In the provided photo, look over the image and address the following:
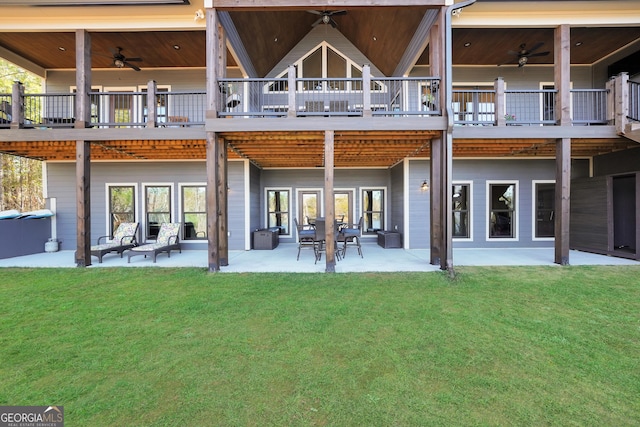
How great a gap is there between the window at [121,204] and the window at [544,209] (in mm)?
13274

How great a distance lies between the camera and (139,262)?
6980 millimetres

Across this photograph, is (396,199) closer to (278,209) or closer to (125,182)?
(278,209)

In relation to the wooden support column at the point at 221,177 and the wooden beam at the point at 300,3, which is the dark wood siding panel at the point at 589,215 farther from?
the wooden support column at the point at 221,177

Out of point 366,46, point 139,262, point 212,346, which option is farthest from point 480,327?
point 366,46

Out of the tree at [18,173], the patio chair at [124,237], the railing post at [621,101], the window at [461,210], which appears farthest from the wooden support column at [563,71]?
the tree at [18,173]

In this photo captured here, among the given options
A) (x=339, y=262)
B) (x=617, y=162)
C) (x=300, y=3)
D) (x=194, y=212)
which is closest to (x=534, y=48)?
(x=617, y=162)

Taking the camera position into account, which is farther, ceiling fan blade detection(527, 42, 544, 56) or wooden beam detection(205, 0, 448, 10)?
ceiling fan blade detection(527, 42, 544, 56)

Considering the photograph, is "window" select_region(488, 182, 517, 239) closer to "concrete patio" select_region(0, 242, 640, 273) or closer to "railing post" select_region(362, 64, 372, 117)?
"concrete patio" select_region(0, 242, 640, 273)

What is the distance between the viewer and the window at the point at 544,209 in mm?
9086

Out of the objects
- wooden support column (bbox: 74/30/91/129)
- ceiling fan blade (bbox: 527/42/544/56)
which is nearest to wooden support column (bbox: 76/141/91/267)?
wooden support column (bbox: 74/30/91/129)

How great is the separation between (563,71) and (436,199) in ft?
13.5

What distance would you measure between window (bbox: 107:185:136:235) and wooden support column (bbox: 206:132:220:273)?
508cm

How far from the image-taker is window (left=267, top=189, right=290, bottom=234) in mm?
10445

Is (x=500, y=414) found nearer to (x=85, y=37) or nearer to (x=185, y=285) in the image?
A: (x=185, y=285)
